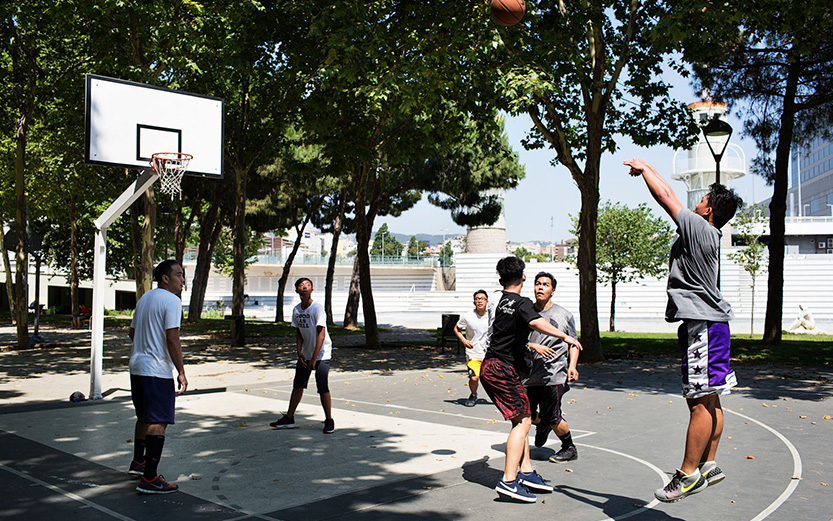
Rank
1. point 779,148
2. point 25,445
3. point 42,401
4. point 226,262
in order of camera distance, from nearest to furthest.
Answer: point 25,445 < point 42,401 < point 779,148 < point 226,262

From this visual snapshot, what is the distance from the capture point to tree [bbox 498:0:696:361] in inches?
609

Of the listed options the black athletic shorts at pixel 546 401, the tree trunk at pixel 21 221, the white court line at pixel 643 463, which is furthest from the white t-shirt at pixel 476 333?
the tree trunk at pixel 21 221

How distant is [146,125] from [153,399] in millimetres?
6598

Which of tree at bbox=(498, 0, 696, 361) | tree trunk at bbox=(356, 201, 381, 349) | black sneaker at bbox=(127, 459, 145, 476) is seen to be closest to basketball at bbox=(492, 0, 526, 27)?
tree at bbox=(498, 0, 696, 361)

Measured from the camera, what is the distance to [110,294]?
Answer: 56688 mm

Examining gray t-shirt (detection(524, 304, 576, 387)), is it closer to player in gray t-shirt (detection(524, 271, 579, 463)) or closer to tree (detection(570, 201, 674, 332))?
player in gray t-shirt (detection(524, 271, 579, 463))

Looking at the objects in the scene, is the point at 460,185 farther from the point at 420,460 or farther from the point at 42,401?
the point at 420,460

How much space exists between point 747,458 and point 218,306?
54.0 meters

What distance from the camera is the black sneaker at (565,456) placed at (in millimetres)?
7004

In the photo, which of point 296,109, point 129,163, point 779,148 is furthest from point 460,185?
point 129,163

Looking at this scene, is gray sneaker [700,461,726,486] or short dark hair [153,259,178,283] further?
short dark hair [153,259,178,283]

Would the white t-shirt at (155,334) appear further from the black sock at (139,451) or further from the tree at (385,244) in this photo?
the tree at (385,244)

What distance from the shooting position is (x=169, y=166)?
1158 cm

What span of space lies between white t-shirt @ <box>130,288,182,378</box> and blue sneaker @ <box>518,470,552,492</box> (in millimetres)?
3017
